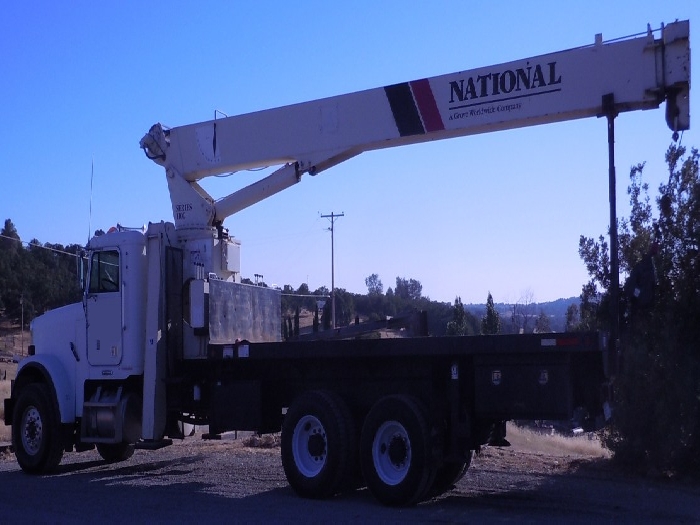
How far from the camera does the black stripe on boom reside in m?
11.9

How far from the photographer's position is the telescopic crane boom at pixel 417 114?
10.2 meters

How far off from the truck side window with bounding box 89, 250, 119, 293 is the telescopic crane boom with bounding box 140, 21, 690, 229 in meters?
1.17

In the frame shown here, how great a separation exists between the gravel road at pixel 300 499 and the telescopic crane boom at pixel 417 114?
158 inches

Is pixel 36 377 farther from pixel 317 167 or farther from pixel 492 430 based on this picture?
pixel 492 430

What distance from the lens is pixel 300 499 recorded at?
36.6 ft

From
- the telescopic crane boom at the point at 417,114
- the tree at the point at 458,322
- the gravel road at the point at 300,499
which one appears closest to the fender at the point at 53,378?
the gravel road at the point at 300,499

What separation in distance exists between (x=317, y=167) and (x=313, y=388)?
3.23 meters

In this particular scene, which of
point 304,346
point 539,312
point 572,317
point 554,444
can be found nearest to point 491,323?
point 554,444

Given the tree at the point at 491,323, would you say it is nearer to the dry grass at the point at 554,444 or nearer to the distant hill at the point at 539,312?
the distant hill at the point at 539,312

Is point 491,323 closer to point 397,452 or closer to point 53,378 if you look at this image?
point 53,378

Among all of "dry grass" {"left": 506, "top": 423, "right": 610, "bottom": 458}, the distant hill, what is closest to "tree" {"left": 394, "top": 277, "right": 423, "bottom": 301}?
the distant hill

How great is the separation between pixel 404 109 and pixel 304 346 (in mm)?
3481

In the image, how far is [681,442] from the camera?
12273 mm

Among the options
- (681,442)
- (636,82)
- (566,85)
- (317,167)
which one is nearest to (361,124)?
(317,167)
